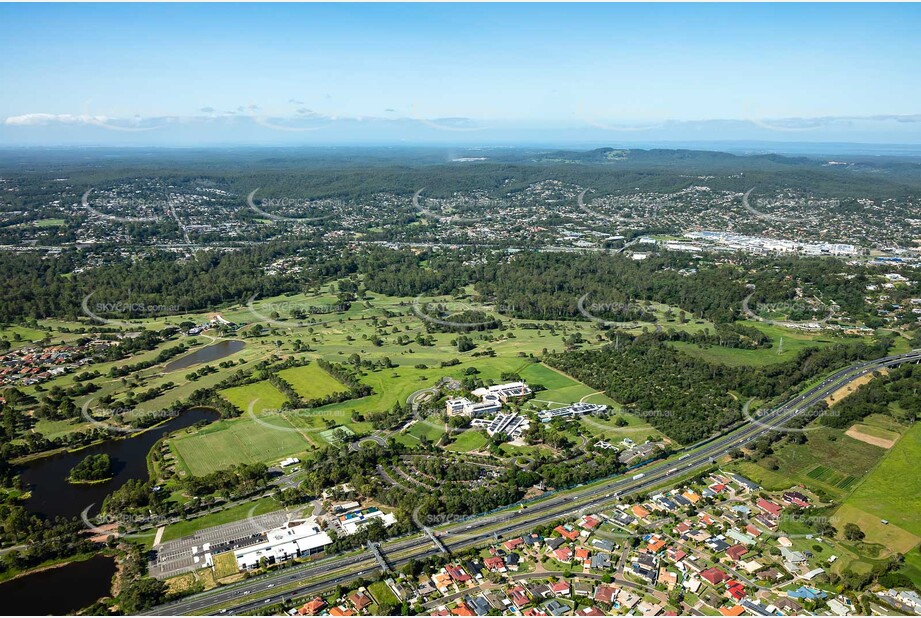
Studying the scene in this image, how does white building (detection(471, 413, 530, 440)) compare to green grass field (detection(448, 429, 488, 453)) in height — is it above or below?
above

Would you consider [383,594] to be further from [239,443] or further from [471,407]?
[471,407]

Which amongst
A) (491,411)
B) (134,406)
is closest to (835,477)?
(491,411)

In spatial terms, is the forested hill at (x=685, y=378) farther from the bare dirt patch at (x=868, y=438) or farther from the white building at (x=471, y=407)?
the white building at (x=471, y=407)

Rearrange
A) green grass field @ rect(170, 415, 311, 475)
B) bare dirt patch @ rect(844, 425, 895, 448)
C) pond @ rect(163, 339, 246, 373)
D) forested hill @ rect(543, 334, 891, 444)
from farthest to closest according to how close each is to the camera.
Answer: pond @ rect(163, 339, 246, 373) < forested hill @ rect(543, 334, 891, 444) < bare dirt patch @ rect(844, 425, 895, 448) < green grass field @ rect(170, 415, 311, 475)

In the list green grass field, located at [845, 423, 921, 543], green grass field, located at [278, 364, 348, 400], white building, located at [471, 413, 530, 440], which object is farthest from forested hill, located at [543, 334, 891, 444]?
green grass field, located at [278, 364, 348, 400]

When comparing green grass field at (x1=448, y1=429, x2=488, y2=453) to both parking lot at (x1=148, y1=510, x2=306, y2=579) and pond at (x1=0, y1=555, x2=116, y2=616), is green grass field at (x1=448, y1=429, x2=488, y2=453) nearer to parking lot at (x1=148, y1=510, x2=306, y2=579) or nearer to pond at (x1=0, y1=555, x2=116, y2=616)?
parking lot at (x1=148, y1=510, x2=306, y2=579)

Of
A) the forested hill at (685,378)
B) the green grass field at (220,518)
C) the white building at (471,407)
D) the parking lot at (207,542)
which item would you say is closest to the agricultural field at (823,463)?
the forested hill at (685,378)

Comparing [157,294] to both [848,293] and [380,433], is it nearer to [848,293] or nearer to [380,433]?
[380,433]
